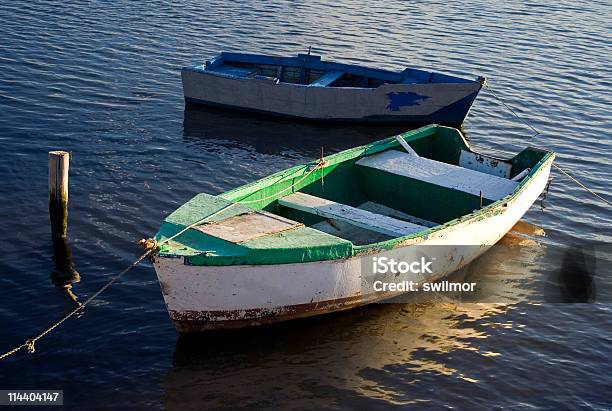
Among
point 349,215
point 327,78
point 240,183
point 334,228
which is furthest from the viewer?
point 327,78

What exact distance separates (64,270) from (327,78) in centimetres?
1081

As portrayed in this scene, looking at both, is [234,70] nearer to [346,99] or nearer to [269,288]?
[346,99]

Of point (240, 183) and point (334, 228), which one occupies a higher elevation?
point (334, 228)

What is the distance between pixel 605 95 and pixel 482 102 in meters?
4.29

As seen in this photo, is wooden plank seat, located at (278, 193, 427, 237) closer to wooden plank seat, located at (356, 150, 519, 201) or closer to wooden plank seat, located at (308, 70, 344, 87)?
wooden plank seat, located at (356, 150, 519, 201)

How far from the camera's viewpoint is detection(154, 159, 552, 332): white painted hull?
11477 mm

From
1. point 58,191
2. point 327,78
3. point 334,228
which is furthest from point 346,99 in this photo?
point 58,191

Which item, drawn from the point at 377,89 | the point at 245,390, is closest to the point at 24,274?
the point at 245,390

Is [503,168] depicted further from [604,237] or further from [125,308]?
[125,308]


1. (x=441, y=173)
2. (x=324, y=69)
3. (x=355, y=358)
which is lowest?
(x=355, y=358)

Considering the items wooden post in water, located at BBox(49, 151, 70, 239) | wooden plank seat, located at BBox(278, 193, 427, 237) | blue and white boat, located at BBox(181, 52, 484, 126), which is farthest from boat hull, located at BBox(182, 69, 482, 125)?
wooden post in water, located at BBox(49, 151, 70, 239)

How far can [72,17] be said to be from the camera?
101ft

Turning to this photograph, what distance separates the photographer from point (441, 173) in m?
16.4

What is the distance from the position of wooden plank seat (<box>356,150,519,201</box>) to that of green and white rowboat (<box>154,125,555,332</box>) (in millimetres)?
21
